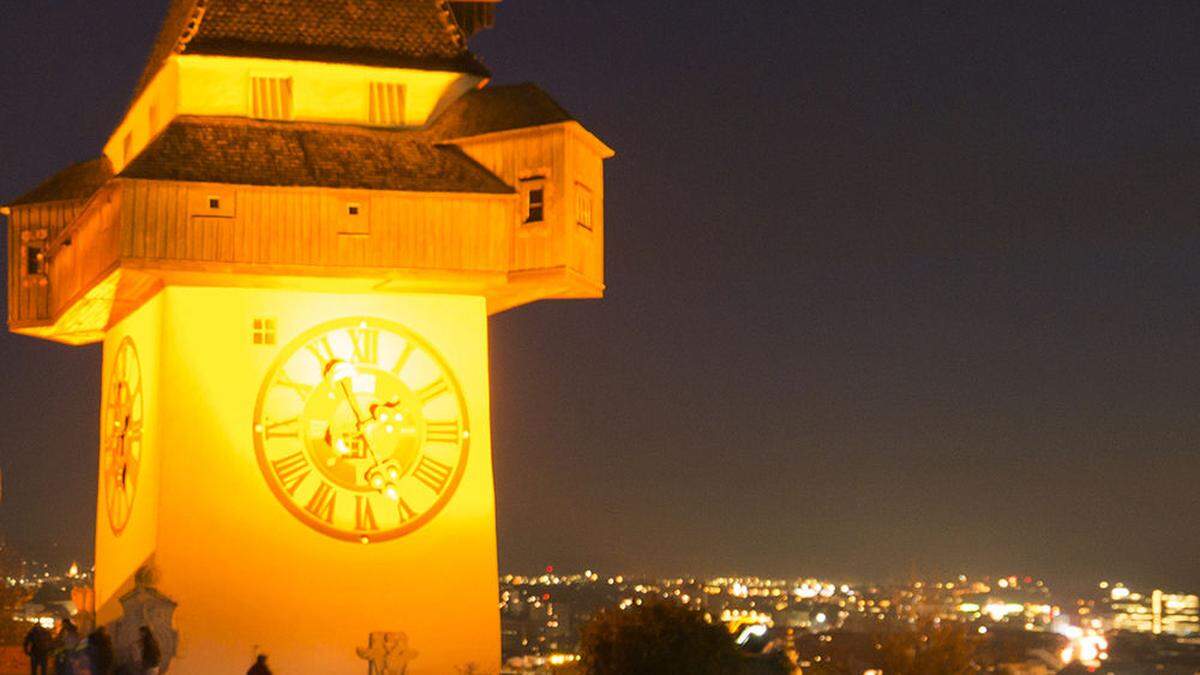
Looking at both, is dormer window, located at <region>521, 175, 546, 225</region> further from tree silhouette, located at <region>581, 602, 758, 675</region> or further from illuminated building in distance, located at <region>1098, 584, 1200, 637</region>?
illuminated building in distance, located at <region>1098, 584, 1200, 637</region>

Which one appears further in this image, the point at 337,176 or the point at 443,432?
the point at 443,432

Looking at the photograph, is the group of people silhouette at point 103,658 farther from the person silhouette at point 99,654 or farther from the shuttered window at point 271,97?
the shuttered window at point 271,97

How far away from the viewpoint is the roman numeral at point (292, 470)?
90.5 ft

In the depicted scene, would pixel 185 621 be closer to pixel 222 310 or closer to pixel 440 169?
pixel 222 310

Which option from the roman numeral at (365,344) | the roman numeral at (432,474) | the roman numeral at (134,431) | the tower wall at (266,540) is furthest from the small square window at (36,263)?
the roman numeral at (432,474)

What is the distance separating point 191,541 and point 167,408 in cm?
173

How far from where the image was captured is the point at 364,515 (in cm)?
2788

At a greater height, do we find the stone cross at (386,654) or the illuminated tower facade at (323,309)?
the illuminated tower facade at (323,309)

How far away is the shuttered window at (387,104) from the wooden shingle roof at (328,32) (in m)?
0.32

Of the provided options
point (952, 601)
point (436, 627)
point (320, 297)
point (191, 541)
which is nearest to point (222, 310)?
point (320, 297)

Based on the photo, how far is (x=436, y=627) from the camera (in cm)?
2797

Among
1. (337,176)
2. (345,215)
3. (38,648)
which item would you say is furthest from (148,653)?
(337,176)

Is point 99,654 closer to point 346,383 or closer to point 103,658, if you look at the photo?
point 103,658

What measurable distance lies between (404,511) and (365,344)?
7.37 feet
